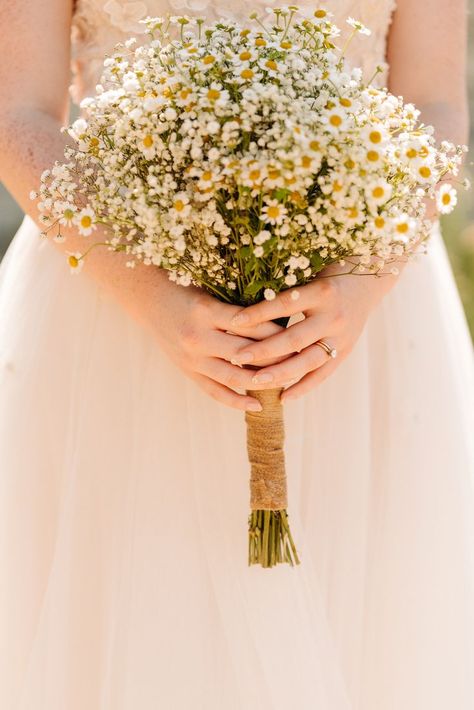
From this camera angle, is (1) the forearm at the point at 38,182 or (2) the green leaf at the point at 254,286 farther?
(1) the forearm at the point at 38,182

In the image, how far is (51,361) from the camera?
170cm

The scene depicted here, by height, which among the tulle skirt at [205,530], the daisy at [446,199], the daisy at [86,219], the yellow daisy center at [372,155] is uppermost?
the daisy at [446,199]

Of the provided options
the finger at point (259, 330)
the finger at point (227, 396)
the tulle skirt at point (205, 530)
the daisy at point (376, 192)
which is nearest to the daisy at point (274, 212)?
the daisy at point (376, 192)

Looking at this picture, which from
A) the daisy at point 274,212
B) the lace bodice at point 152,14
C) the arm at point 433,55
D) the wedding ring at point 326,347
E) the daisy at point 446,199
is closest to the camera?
the daisy at point 274,212

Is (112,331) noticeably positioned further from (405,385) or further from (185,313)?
(405,385)

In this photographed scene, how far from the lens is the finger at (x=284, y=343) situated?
141 cm

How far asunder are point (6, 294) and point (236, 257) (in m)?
0.71

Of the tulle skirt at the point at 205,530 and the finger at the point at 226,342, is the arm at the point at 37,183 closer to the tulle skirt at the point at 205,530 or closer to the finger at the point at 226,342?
the finger at the point at 226,342

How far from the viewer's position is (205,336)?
4.70 ft

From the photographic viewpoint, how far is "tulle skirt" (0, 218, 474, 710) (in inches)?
61.1

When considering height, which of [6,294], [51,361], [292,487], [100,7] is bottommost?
[292,487]

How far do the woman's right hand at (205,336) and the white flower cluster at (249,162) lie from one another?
0.07 metres

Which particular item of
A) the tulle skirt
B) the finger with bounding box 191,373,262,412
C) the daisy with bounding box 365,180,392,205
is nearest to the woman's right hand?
the finger with bounding box 191,373,262,412

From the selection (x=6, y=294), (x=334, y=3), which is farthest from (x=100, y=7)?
(x=6, y=294)
